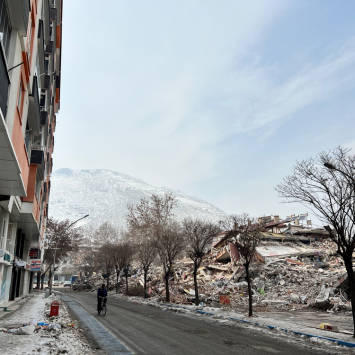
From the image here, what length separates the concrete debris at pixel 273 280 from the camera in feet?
85.3

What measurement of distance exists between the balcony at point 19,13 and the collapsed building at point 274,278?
1975cm

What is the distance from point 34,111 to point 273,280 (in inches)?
1105

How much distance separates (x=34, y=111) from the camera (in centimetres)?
1686

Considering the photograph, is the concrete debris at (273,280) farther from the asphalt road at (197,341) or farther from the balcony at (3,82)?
the balcony at (3,82)

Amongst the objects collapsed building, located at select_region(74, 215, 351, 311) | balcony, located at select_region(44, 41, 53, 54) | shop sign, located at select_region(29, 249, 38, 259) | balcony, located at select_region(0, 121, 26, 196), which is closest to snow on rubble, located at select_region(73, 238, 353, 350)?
collapsed building, located at select_region(74, 215, 351, 311)

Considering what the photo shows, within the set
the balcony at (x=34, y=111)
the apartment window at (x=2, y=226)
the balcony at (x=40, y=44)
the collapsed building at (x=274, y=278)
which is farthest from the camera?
the collapsed building at (x=274, y=278)

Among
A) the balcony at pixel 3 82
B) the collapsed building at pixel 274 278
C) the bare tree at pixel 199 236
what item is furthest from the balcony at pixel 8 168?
the bare tree at pixel 199 236

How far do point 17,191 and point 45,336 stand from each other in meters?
5.35

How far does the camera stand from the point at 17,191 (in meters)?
12.1

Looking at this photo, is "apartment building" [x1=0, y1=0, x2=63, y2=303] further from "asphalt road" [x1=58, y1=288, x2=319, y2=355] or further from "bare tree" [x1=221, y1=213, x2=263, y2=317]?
"bare tree" [x1=221, y1=213, x2=263, y2=317]

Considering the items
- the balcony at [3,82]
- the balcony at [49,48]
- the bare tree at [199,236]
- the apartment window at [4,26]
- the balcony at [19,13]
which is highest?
the balcony at [49,48]

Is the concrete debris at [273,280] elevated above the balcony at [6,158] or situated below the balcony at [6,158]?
below

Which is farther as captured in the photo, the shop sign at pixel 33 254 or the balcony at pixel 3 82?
the shop sign at pixel 33 254

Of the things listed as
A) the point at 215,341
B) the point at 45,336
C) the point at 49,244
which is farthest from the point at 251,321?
the point at 49,244
